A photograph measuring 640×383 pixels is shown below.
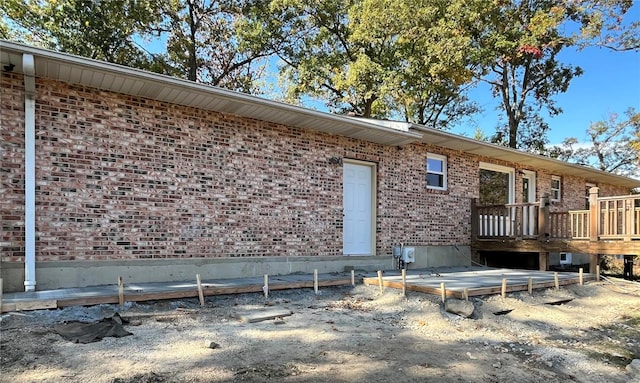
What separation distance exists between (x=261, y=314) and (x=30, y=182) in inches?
152

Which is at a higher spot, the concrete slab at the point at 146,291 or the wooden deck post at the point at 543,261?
the concrete slab at the point at 146,291

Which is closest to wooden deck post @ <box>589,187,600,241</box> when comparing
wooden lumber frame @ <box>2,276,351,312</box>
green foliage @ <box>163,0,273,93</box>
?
wooden lumber frame @ <box>2,276,351,312</box>

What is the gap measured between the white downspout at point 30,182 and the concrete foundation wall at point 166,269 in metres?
0.12

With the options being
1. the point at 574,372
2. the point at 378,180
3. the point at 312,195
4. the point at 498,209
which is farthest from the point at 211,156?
the point at 498,209

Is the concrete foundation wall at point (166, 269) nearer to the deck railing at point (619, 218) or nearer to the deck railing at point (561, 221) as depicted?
the deck railing at point (561, 221)

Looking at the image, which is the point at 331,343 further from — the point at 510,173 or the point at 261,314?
the point at 510,173

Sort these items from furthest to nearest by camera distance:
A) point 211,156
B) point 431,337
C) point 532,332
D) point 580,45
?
point 580,45 < point 211,156 < point 532,332 < point 431,337

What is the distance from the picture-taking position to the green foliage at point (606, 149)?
93.1 feet

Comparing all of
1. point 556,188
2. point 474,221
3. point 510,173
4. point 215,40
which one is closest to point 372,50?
point 215,40

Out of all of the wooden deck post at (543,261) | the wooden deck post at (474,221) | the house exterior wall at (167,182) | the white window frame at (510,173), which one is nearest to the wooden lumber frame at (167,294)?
the house exterior wall at (167,182)

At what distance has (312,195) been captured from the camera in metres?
9.39

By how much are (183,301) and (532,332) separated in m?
5.04

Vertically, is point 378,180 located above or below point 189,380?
above

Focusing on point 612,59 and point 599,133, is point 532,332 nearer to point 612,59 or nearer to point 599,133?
point 612,59
